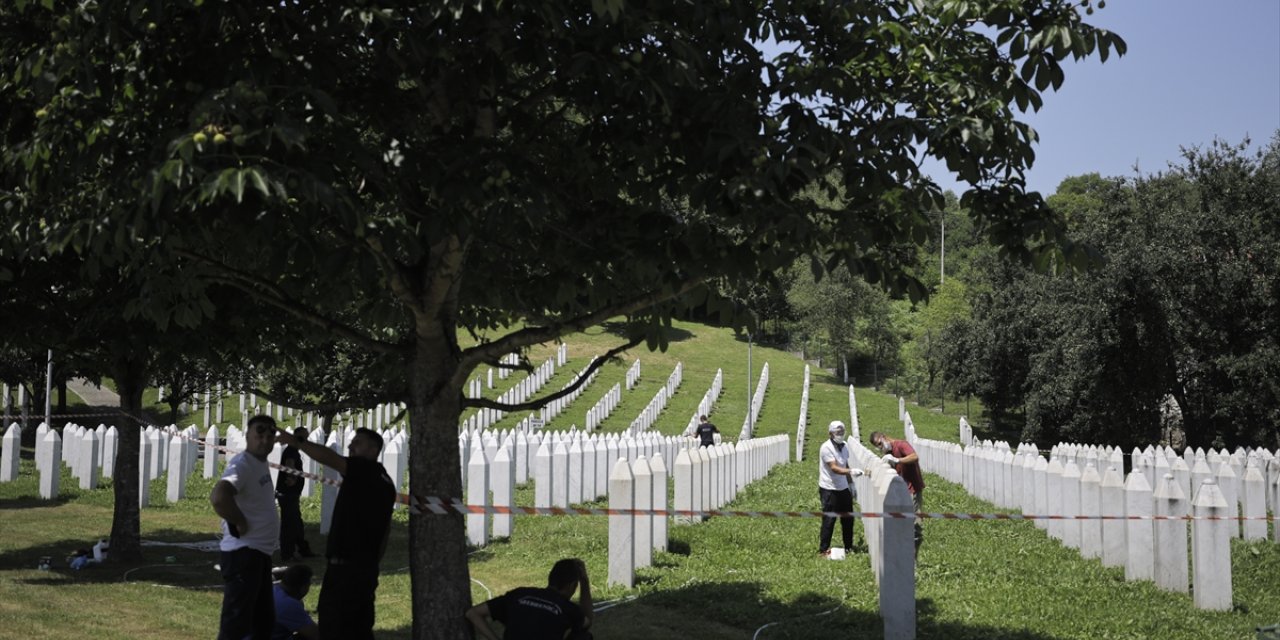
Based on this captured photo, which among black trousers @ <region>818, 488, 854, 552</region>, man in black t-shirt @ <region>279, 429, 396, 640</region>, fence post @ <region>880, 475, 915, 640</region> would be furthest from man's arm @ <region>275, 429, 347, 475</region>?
black trousers @ <region>818, 488, 854, 552</region>

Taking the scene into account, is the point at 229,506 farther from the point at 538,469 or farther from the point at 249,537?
the point at 538,469

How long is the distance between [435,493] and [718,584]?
4800 mm

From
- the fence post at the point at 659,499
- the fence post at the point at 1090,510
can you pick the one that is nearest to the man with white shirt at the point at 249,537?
the fence post at the point at 659,499

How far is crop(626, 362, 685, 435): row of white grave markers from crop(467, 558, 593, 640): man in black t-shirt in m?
29.5

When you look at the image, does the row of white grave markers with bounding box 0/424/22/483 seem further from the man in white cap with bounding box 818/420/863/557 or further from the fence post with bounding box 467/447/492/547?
the man in white cap with bounding box 818/420/863/557

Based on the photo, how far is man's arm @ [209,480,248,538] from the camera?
7.30 metres

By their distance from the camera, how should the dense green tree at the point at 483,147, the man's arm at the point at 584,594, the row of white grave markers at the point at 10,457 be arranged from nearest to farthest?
1. the dense green tree at the point at 483,147
2. the man's arm at the point at 584,594
3. the row of white grave markers at the point at 10,457

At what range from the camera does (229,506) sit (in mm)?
7352

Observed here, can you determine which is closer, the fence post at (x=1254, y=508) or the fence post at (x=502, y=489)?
the fence post at (x=502, y=489)

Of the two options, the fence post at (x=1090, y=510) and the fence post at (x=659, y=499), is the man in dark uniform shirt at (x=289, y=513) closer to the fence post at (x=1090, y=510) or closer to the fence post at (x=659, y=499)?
the fence post at (x=659, y=499)

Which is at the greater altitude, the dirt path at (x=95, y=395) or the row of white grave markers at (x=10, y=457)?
the dirt path at (x=95, y=395)

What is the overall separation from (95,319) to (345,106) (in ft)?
17.2

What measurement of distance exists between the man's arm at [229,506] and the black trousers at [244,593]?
0.53 ft

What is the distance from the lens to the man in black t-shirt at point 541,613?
6.63 meters
